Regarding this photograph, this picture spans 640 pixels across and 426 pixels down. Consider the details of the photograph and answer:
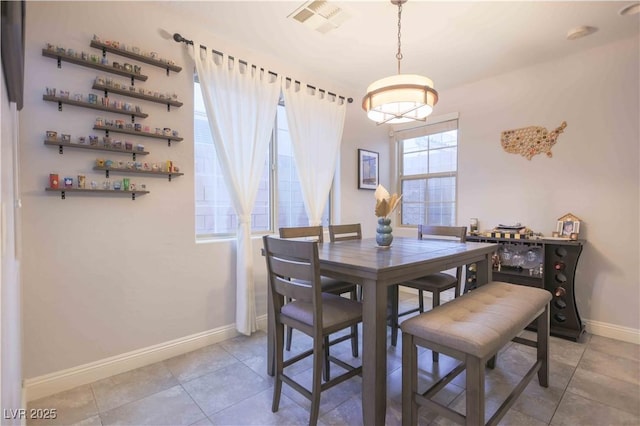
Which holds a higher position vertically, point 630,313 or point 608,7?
point 608,7

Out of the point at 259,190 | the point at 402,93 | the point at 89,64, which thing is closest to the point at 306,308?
the point at 402,93

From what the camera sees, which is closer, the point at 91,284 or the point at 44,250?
the point at 44,250

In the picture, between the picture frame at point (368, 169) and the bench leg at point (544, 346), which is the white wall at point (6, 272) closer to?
the bench leg at point (544, 346)

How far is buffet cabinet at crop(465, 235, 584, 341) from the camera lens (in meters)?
2.67

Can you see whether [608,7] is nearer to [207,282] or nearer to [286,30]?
[286,30]

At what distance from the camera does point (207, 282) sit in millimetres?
2580

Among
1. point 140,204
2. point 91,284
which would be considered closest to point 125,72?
point 140,204

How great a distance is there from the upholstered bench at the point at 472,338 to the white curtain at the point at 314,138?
5.99 feet

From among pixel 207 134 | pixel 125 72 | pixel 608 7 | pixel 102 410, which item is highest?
pixel 608 7

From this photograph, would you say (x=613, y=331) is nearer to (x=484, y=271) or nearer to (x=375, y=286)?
(x=484, y=271)

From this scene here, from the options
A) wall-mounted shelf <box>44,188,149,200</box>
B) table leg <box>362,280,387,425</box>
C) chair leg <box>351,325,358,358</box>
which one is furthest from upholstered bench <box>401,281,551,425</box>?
wall-mounted shelf <box>44,188,149,200</box>

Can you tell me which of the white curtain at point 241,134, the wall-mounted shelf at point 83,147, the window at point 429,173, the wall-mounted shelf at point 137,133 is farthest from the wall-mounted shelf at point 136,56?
the window at point 429,173

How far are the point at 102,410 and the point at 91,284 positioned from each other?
2.46 ft

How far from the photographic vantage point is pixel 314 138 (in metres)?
3.30
